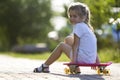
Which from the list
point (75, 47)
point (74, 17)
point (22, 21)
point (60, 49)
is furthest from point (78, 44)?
point (22, 21)

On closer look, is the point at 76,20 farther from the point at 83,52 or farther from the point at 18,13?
→ the point at 18,13

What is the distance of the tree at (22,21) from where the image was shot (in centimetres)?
4716

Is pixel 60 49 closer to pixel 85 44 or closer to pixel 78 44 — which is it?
pixel 78 44

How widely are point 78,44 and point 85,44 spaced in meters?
0.13

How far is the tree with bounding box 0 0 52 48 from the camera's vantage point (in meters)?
47.2

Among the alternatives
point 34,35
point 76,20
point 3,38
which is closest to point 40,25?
point 34,35

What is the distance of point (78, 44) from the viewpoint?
8688 mm

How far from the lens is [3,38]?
2012 inches

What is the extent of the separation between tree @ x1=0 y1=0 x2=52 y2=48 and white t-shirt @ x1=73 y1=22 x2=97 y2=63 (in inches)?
1481

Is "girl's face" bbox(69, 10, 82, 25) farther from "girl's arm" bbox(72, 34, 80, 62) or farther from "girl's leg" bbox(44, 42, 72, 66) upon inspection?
"girl's leg" bbox(44, 42, 72, 66)

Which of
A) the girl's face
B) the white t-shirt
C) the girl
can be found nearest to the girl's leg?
the girl

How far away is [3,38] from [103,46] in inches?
1052

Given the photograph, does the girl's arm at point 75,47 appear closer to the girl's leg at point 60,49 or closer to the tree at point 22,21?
the girl's leg at point 60,49

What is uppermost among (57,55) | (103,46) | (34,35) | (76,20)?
(34,35)
